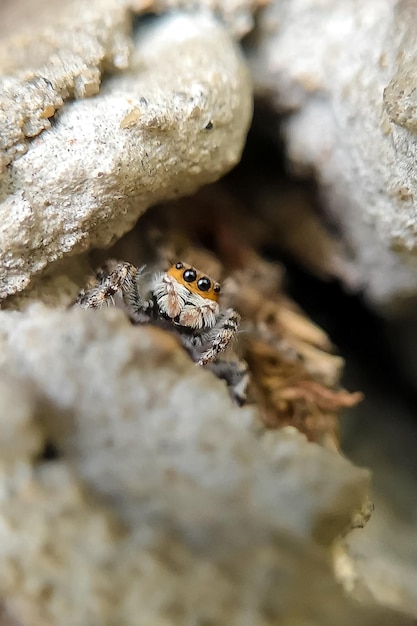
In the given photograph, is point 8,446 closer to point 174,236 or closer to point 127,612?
point 127,612

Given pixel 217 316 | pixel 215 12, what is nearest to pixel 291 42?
pixel 215 12

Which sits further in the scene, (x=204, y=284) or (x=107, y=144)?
(x=204, y=284)

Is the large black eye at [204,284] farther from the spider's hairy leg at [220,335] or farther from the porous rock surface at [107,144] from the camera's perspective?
the porous rock surface at [107,144]

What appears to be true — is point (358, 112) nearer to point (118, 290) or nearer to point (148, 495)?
point (118, 290)

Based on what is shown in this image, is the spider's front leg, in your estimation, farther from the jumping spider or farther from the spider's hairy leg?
the spider's hairy leg

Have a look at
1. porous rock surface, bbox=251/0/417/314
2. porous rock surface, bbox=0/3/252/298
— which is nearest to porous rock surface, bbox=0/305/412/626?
porous rock surface, bbox=0/3/252/298

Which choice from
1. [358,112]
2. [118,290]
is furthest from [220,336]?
[358,112]

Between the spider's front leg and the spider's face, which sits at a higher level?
the spider's face
